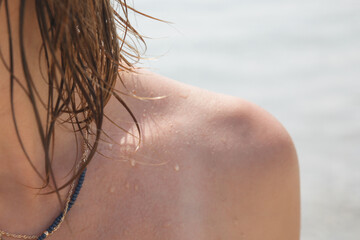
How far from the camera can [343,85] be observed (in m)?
3.42

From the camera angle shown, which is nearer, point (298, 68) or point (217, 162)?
point (217, 162)

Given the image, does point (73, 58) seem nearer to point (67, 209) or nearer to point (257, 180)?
point (67, 209)

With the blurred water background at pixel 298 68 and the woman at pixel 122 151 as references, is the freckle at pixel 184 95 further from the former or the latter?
the blurred water background at pixel 298 68

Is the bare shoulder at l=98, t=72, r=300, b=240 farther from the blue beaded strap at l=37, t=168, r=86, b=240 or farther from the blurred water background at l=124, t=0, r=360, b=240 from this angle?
the blurred water background at l=124, t=0, r=360, b=240

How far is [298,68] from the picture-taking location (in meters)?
3.66

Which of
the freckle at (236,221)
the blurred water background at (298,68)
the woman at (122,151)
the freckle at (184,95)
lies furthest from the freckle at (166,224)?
the blurred water background at (298,68)

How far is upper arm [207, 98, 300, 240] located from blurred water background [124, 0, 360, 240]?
1382 mm

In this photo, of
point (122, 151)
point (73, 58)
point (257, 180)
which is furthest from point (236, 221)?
point (73, 58)

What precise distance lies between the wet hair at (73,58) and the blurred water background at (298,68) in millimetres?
1716

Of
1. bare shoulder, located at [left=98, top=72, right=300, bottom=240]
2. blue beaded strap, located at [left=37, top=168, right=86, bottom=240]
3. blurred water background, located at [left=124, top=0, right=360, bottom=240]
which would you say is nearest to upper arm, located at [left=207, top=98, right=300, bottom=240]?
bare shoulder, located at [left=98, top=72, right=300, bottom=240]

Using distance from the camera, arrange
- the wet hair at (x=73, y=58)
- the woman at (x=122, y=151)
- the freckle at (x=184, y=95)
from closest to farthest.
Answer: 1. the wet hair at (x=73, y=58)
2. the woman at (x=122, y=151)
3. the freckle at (x=184, y=95)

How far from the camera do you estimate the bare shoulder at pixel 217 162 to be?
1.03 metres

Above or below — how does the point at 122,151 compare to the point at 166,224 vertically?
above

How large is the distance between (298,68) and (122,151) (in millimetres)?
2794
